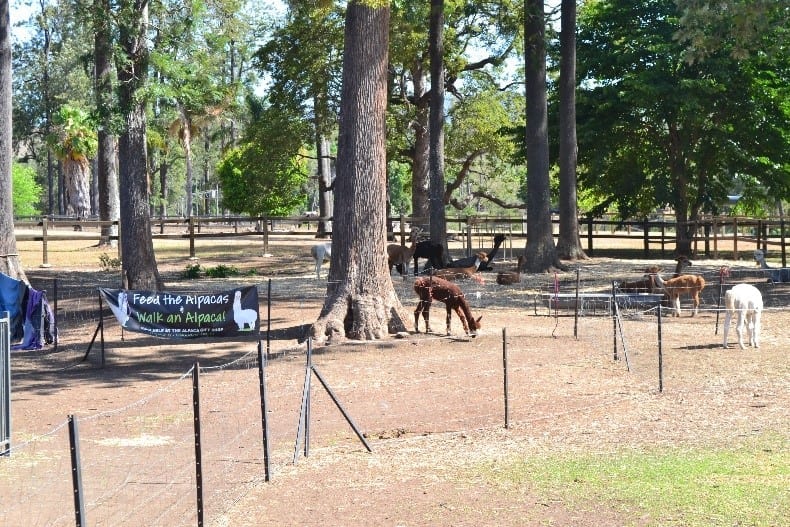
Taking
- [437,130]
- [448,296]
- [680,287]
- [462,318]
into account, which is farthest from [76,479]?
[437,130]

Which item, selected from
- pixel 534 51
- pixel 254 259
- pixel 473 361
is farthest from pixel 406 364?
pixel 254 259

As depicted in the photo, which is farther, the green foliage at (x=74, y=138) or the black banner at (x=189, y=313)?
the green foliage at (x=74, y=138)

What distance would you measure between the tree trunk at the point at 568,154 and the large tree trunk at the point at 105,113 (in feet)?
49.6

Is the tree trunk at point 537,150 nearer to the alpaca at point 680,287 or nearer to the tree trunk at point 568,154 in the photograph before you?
the tree trunk at point 568,154

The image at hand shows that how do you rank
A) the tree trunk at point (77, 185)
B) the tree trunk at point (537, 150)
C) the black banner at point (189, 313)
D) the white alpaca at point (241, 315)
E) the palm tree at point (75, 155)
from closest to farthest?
1. the black banner at point (189, 313)
2. the white alpaca at point (241, 315)
3. the tree trunk at point (537, 150)
4. the palm tree at point (75, 155)
5. the tree trunk at point (77, 185)

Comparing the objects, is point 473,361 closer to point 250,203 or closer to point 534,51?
point 534,51

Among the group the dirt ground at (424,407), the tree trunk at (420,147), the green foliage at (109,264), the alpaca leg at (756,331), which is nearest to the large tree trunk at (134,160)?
the dirt ground at (424,407)

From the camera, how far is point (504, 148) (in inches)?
1800

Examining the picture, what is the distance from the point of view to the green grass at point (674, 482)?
8.40 metres

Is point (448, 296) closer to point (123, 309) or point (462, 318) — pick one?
point (462, 318)

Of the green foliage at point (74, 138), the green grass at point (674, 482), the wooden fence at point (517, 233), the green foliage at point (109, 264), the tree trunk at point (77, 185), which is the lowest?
the green grass at point (674, 482)

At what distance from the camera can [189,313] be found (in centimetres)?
1630

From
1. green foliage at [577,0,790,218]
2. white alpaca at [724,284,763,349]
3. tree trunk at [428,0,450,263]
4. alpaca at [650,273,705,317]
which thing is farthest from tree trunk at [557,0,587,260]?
white alpaca at [724,284,763,349]

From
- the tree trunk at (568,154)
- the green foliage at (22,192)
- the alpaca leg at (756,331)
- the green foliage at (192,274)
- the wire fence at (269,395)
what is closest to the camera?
the wire fence at (269,395)
